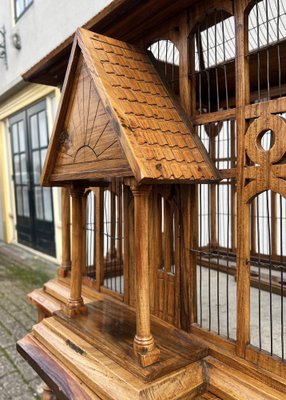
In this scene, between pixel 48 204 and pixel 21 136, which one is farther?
pixel 21 136

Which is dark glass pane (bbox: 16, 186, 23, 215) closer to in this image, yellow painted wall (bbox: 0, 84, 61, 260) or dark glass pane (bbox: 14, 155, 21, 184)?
dark glass pane (bbox: 14, 155, 21, 184)

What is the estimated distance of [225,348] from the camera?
154 centimetres

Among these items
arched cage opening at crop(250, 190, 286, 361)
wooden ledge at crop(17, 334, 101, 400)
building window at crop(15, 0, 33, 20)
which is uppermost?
building window at crop(15, 0, 33, 20)

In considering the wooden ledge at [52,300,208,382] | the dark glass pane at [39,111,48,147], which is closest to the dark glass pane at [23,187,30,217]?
the dark glass pane at [39,111,48,147]

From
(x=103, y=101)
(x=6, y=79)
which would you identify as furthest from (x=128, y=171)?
(x=6, y=79)

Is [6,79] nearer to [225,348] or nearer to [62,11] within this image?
[62,11]

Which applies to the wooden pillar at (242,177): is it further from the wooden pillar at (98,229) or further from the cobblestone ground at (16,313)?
the cobblestone ground at (16,313)

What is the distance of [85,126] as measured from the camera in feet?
5.34

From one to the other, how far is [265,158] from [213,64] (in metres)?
2.08

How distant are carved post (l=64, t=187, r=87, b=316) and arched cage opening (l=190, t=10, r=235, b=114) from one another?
0.86 m

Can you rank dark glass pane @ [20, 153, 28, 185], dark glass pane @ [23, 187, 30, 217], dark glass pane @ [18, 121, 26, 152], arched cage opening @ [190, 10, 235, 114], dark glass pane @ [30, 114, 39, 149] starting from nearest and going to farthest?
arched cage opening @ [190, 10, 235, 114] → dark glass pane @ [30, 114, 39, 149] → dark glass pane @ [18, 121, 26, 152] → dark glass pane @ [20, 153, 28, 185] → dark glass pane @ [23, 187, 30, 217]

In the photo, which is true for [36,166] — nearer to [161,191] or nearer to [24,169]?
[24,169]

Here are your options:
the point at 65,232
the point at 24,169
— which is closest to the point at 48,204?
the point at 24,169

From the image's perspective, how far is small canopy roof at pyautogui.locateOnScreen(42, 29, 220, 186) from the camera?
4.40 ft
